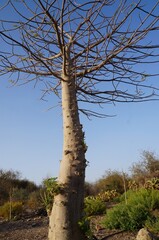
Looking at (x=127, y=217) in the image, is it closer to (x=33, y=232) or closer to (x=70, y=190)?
(x=33, y=232)

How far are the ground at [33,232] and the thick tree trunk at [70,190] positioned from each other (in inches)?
106

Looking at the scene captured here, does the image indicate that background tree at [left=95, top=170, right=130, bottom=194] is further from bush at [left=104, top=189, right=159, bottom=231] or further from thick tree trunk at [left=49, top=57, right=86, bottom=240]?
thick tree trunk at [left=49, top=57, right=86, bottom=240]

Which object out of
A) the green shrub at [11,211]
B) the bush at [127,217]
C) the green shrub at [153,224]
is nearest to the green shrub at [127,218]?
the bush at [127,217]

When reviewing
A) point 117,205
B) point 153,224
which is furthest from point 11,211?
point 153,224

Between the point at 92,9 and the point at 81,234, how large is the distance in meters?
2.63

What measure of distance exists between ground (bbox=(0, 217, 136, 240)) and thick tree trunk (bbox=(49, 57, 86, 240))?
269cm

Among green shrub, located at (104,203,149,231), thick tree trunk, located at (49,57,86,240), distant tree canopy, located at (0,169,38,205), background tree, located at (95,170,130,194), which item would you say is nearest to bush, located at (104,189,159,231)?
green shrub, located at (104,203,149,231)

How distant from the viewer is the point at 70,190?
3672 mm

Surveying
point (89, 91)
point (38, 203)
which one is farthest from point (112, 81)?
point (38, 203)

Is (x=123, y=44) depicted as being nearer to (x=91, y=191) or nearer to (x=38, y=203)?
(x=38, y=203)

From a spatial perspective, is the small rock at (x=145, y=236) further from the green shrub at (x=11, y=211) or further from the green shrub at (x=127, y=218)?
the green shrub at (x=11, y=211)

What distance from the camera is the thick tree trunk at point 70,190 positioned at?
361 cm

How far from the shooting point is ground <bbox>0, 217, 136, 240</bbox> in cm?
642

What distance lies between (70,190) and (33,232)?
4611mm
